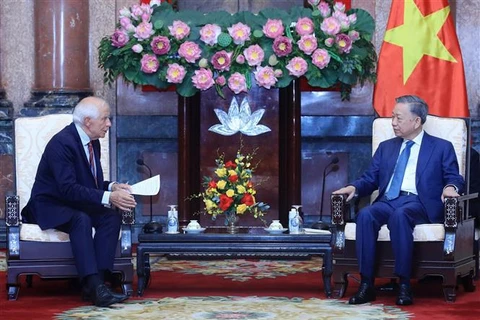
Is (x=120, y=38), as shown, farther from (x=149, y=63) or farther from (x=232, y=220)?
(x=232, y=220)

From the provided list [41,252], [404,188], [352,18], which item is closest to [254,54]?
[352,18]

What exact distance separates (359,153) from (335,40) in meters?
1.73

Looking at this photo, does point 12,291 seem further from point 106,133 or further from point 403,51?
point 403,51

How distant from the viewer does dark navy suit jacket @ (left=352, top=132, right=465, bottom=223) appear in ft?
22.5

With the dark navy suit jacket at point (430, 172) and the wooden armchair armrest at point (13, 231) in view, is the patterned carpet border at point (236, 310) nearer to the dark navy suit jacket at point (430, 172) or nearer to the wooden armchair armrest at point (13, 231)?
the wooden armchair armrest at point (13, 231)

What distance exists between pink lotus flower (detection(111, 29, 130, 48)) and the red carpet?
1.70m

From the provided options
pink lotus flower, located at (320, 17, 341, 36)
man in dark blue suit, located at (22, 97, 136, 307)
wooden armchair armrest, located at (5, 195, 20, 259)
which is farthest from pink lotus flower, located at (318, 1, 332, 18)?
wooden armchair armrest, located at (5, 195, 20, 259)

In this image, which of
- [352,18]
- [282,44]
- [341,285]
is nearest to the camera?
[341,285]

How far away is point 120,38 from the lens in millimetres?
8266

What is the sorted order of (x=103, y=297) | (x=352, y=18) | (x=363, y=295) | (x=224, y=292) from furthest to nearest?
(x=352, y=18), (x=224, y=292), (x=363, y=295), (x=103, y=297)

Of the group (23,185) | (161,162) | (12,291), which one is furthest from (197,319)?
(161,162)

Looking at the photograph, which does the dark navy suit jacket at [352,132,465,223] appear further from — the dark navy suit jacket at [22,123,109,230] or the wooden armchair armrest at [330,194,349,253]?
the dark navy suit jacket at [22,123,109,230]

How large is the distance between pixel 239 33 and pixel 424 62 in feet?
4.89

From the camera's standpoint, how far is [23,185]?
7230mm
